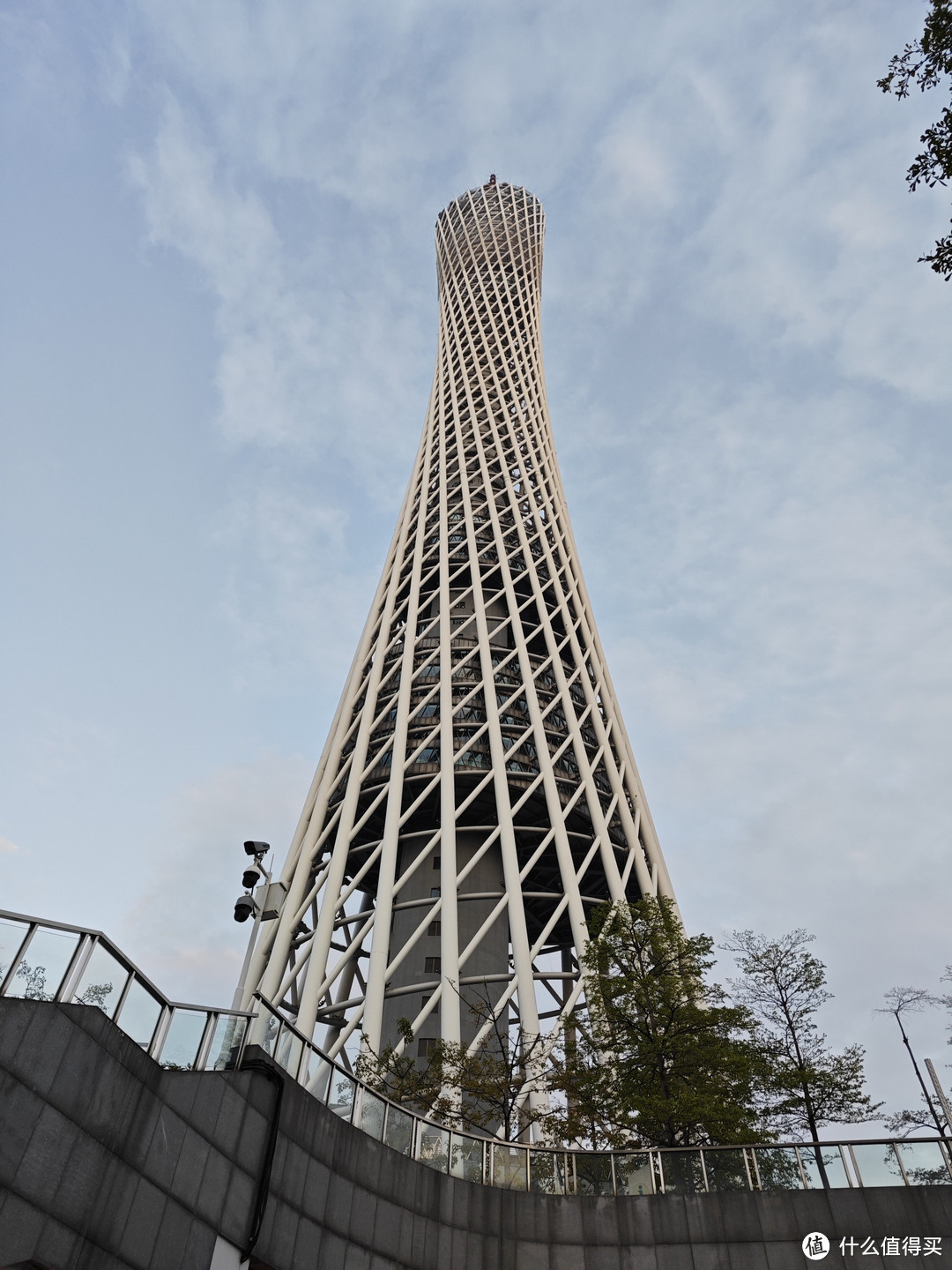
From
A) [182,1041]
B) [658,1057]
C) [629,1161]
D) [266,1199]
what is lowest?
[266,1199]

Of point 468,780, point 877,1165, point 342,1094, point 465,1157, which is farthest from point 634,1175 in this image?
point 468,780

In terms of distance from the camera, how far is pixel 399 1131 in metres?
13.6

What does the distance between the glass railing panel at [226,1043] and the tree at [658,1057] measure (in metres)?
9.12

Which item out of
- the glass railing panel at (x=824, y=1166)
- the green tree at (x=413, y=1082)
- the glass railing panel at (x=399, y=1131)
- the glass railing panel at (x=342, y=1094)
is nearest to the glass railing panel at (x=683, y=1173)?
the glass railing panel at (x=824, y=1166)

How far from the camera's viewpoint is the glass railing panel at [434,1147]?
13.8 m

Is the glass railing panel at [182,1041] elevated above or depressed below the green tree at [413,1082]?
below

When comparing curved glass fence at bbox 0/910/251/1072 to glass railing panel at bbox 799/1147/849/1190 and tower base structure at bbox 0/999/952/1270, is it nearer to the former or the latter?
tower base structure at bbox 0/999/952/1270

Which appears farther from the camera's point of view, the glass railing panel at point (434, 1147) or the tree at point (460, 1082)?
the tree at point (460, 1082)

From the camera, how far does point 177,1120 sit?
966 centimetres

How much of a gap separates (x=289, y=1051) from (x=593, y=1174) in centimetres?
562

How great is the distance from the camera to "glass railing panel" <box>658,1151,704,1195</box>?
45.6 ft

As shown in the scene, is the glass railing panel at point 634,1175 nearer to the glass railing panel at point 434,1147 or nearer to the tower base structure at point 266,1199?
the tower base structure at point 266,1199

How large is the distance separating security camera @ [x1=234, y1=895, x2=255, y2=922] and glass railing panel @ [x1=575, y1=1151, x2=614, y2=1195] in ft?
23.3

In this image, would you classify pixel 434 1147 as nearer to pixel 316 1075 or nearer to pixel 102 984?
pixel 316 1075
